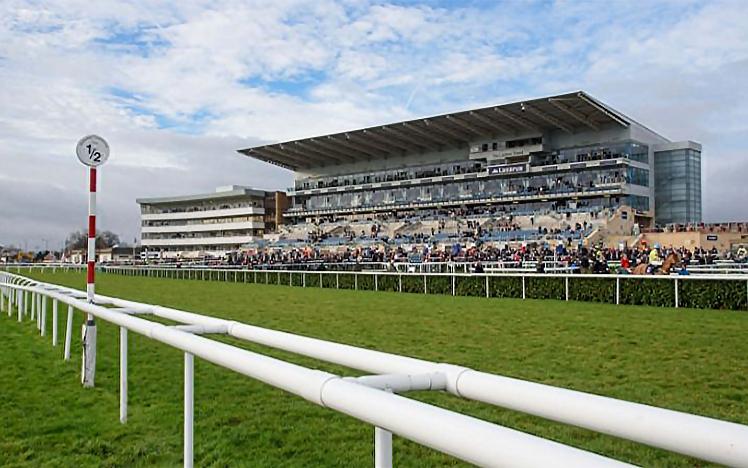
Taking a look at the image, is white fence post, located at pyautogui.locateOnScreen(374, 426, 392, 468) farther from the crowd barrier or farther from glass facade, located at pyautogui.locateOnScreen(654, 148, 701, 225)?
glass facade, located at pyautogui.locateOnScreen(654, 148, 701, 225)

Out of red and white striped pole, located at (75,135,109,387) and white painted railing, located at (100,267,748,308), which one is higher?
red and white striped pole, located at (75,135,109,387)

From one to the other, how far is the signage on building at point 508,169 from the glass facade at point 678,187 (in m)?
8.38

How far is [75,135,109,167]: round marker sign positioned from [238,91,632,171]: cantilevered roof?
36.9m

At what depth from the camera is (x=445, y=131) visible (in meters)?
48.8

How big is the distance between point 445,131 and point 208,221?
34.4 m

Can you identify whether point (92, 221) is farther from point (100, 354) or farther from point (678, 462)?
point (678, 462)

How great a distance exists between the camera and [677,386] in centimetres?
504

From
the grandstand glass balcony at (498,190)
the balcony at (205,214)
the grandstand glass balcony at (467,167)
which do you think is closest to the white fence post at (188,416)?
the grandstand glass balcony at (498,190)

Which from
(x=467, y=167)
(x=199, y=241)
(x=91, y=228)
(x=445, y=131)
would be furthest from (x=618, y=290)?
(x=199, y=241)

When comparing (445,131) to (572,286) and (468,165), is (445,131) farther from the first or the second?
(572,286)

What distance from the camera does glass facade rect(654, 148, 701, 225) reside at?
44531 mm

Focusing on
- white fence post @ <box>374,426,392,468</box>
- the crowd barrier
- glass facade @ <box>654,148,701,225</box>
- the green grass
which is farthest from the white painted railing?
glass facade @ <box>654,148,701,225</box>

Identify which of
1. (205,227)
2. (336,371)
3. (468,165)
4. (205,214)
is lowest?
(336,371)

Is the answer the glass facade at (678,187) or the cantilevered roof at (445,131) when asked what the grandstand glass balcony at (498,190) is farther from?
the cantilevered roof at (445,131)
